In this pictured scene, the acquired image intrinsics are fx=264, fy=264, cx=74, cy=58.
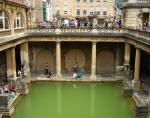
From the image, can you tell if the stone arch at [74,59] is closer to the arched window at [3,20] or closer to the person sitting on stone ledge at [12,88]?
the person sitting on stone ledge at [12,88]

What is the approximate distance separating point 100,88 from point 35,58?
1050cm

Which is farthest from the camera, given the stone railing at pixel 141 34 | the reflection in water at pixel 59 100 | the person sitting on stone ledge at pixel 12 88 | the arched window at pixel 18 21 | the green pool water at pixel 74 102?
the arched window at pixel 18 21

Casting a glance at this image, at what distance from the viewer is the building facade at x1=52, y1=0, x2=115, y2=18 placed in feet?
202

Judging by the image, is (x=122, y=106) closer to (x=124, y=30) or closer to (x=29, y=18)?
(x=124, y=30)

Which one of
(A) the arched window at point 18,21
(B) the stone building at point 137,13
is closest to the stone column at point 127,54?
(B) the stone building at point 137,13

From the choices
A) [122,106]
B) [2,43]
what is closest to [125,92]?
[122,106]

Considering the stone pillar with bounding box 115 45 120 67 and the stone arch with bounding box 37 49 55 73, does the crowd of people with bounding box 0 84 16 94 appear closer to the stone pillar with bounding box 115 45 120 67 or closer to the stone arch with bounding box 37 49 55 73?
the stone arch with bounding box 37 49 55 73

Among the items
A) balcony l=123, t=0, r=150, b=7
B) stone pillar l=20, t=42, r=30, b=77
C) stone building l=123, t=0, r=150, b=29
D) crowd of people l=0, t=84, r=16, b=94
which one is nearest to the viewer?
crowd of people l=0, t=84, r=16, b=94

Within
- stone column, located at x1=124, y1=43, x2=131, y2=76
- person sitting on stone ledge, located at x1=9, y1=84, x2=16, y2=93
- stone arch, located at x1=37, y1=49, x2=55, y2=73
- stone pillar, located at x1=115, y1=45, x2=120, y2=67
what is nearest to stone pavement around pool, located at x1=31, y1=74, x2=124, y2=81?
→ stone column, located at x1=124, y1=43, x2=131, y2=76

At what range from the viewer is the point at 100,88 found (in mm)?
28188

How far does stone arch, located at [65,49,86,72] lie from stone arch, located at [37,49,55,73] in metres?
1.96

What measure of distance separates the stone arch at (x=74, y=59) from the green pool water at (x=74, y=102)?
5.52m

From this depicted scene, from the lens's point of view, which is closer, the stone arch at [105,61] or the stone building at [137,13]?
the stone building at [137,13]

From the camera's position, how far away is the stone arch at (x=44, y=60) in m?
34.2
